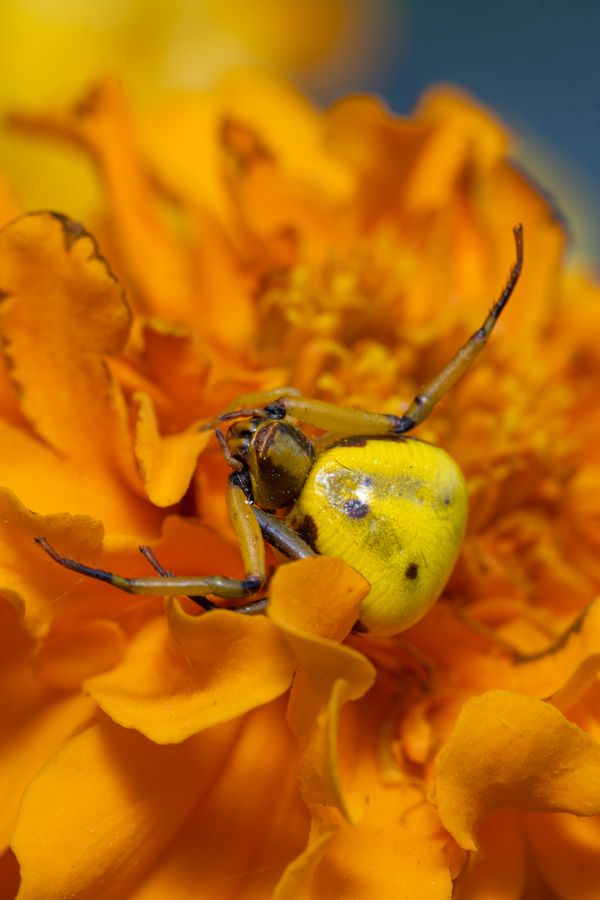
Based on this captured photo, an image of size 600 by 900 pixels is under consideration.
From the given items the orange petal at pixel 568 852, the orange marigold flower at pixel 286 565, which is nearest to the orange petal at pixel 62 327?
the orange marigold flower at pixel 286 565

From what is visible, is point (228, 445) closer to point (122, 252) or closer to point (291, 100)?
point (122, 252)

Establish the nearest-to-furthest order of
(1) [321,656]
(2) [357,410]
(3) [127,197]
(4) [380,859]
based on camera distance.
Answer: (1) [321,656] → (4) [380,859] → (2) [357,410] → (3) [127,197]

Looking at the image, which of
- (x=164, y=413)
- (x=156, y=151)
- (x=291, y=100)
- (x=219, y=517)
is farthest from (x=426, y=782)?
(x=291, y=100)

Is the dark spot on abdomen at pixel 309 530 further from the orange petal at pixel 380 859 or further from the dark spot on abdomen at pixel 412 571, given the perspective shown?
the orange petal at pixel 380 859

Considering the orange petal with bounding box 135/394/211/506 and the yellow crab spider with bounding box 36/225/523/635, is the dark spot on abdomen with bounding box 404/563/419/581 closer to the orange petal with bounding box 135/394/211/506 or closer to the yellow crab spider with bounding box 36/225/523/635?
the yellow crab spider with bounding box 36/225/523/635

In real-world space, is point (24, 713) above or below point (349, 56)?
below

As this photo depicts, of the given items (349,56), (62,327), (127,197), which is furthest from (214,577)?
(349,56)

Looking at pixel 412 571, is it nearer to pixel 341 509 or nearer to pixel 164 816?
pixel 341 509
